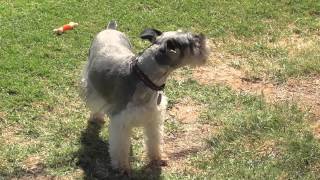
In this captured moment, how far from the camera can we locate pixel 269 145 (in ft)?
20.3

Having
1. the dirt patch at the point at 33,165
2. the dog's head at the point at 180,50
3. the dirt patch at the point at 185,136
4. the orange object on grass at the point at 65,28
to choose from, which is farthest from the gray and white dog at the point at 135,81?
the orange object on grass at the point at 65,28

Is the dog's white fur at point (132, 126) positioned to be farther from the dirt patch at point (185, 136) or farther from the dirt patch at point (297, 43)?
the dirt patch at point (297, 43)

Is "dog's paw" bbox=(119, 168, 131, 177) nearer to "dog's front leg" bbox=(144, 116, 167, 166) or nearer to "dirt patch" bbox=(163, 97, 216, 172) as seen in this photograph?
"dog's front leg" bbox=(144, 116, 167, 166)

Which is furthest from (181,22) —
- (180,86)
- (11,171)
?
(11,171)

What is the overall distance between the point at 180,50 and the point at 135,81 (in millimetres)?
538

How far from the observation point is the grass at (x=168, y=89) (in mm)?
5938

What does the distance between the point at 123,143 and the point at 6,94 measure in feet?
7.27

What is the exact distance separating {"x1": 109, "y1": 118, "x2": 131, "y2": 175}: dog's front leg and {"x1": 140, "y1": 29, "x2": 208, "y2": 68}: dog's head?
0.75 m

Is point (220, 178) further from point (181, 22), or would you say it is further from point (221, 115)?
point (181, 22)

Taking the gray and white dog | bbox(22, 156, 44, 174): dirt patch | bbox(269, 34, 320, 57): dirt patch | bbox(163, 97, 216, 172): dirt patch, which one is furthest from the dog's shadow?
bbox(269, 34, 320, 57): dirt patch

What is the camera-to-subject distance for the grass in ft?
19.5

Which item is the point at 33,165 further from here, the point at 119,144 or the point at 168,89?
the point at 168,89

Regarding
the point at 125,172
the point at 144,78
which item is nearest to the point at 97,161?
the point at 125,172

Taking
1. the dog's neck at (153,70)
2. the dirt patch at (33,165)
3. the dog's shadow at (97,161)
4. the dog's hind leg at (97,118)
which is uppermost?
the dog's neck at (153,70)
